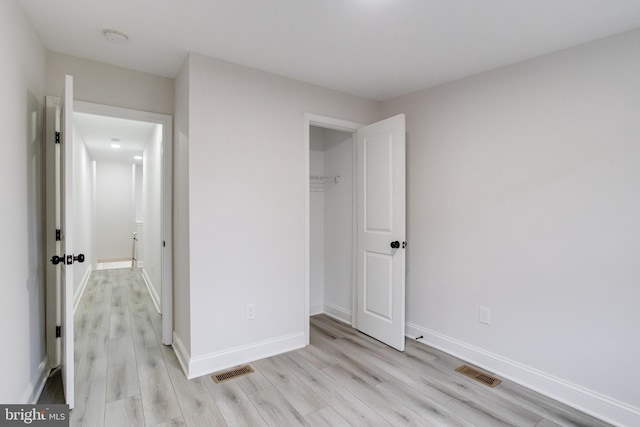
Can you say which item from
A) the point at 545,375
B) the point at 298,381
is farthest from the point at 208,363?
the point at 545,375

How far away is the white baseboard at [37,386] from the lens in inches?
76.9

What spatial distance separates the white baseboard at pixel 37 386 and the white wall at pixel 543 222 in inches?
118

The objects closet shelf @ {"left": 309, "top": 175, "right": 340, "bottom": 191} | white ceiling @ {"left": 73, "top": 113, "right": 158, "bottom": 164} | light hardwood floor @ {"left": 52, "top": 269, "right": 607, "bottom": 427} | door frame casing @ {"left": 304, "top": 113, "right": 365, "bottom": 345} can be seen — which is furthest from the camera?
white ceiling @ {"left": 73, "top": 113, "right": 158, "bottom": 164}

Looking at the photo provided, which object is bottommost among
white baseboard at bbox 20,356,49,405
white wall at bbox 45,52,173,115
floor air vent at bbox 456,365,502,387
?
floor air vent at bbox 456,365,502,387

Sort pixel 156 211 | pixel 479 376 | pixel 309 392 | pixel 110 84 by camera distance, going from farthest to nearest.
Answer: pixel 156 211 < pixel 110 84 < pixel 479 376 < pixel 309 392

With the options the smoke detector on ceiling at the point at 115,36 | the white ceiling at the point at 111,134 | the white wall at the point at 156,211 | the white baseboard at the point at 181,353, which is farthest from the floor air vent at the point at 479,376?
the white ceiling at the point at 111,134

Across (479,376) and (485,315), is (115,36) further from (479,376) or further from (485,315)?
(479,376)

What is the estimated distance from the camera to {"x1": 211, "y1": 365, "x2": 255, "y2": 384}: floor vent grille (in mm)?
2449

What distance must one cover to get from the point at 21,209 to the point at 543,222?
339 cm

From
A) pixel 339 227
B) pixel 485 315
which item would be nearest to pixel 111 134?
pixel 339 227

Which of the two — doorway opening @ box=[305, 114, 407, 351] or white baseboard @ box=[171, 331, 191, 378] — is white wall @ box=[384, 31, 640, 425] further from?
white baseboard @ box=[171, 331, 191, 378]

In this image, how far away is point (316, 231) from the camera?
406cm

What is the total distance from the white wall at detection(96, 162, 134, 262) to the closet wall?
644 centimetres

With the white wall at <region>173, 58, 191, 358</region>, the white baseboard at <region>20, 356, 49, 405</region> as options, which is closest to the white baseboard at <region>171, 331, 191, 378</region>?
the white wall at <region>173, 58, 191, 358</region>
